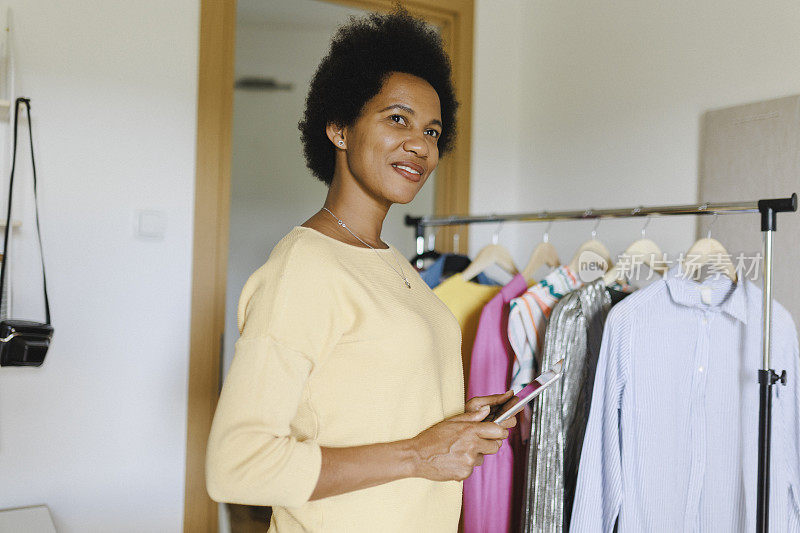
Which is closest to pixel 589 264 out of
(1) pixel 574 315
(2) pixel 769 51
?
(1) pixel 574 315

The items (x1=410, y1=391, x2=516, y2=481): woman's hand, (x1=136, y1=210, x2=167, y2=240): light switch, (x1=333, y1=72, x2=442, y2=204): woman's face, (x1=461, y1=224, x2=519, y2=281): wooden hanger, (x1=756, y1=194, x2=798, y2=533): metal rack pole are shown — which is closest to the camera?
(x1=410, y1=391, x2=516, y2=481): woman's hand

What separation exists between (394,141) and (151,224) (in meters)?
1.36

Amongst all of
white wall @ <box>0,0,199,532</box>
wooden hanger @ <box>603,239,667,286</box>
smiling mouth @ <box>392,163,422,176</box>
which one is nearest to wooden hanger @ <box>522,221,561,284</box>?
wooden hanger @ <box>603,239,667,286</box>

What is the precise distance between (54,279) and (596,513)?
5.20 ft

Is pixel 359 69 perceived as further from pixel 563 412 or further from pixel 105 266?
pixel 105 266

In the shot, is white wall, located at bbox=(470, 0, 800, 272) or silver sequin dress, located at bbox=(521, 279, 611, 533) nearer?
silver sequin dress, located at bbox=(521, 279, 611, 533)

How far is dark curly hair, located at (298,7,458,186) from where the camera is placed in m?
1.01

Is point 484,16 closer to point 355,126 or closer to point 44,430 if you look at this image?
point 355,126

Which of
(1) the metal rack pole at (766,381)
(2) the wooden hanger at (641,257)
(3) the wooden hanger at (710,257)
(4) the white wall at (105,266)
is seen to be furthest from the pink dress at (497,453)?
(4) the white wall at (105,266)

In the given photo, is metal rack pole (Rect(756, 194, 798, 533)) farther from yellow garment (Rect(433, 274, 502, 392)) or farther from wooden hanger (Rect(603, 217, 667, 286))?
yellow garment (Rect(433, 274, 502, 392))

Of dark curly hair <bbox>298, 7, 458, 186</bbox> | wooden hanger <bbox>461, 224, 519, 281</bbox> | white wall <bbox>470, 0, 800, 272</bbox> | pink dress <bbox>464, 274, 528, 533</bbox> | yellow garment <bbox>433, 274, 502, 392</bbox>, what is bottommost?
pink dress <bbox>464, 274, 528, 533</bbox>

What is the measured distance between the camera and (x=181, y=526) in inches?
85.0

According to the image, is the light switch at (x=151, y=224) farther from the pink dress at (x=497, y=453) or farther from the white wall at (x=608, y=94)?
the white wall at (x=608, y=94)

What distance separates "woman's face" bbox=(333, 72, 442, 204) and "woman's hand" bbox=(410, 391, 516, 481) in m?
0.32
